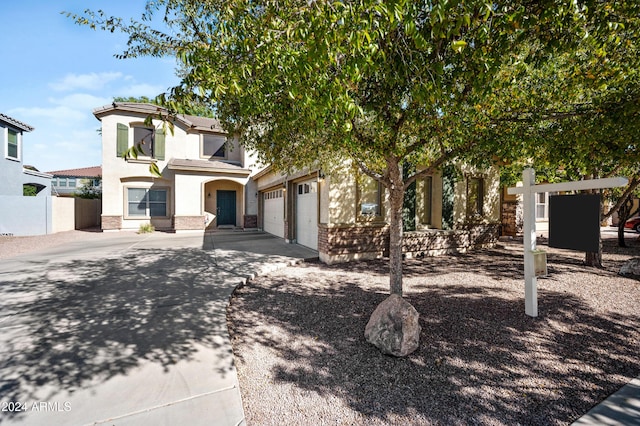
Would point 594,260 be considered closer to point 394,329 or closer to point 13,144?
point 394,329

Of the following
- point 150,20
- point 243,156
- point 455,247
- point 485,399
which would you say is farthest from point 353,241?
point 243,156

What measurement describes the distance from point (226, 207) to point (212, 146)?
13.3 feet

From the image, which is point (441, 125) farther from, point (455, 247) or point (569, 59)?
point (455, 247)

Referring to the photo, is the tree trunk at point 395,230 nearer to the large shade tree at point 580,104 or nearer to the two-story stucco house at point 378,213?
the large shade tree at point 580,104

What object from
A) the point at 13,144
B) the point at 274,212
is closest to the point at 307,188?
the point at 274,212

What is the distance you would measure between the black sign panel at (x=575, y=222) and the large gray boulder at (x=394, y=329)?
264cm

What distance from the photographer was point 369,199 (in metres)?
8.88

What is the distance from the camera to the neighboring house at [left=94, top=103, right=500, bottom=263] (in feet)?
28.2

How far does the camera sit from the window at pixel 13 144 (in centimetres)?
1460

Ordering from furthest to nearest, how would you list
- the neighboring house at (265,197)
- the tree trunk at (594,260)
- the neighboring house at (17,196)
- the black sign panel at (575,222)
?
1. the neighboring house at (17,196)
2. the neighboring house at (265,197)
3. the tree trunk at (594,260)
4. the black sign panel at (575,222)

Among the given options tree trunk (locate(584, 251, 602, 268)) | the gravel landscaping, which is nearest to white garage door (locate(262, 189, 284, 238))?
the gravel landscaping

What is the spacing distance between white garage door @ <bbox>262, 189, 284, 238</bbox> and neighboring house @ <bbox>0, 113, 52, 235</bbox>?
10.8 meters

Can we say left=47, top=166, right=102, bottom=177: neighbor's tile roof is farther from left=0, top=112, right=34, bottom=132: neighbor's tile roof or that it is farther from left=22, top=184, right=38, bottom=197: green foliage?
left=0, top=112, right=34, bottom=132: neighbor's tile roof

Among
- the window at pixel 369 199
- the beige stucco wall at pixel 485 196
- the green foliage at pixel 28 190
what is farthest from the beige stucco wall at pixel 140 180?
the beige stucco wall at pixel 485 196
